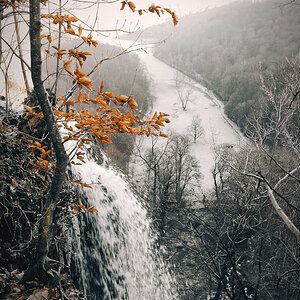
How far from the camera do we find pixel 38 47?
1.45 m

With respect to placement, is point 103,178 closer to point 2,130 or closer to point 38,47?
point 2,130

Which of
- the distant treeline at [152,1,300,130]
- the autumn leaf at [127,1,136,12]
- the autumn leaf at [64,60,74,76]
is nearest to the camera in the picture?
the autumn leaf at [64,60,74,76]

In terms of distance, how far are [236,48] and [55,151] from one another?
215 ft

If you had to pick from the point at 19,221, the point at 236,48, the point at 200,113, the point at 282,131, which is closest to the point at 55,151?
the point at 19,221

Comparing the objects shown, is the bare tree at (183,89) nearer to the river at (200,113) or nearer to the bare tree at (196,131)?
the river at (200,113)

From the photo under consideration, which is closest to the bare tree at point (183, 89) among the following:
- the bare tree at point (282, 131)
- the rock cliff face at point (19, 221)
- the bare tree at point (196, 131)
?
the bare tree at point (196, 131)

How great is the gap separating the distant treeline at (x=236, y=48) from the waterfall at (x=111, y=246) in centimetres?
2783

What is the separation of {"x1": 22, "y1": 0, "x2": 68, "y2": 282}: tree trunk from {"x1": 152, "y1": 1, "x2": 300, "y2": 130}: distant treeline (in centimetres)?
3103

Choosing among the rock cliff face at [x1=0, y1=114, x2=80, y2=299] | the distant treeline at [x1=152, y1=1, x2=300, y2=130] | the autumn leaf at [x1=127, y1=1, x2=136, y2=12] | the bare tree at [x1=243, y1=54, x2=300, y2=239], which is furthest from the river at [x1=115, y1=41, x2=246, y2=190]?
the autumn leaf at [x1=127, y1=1, x2=136, y2=12]

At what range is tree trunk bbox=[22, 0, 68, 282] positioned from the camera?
4.69ft

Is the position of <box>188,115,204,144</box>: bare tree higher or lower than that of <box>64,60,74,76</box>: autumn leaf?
lower

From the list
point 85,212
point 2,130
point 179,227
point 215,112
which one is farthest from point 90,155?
point 215,112

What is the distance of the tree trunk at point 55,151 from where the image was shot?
1430 millimetres

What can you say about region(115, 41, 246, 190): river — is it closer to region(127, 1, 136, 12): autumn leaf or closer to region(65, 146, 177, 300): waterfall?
region(65, 146, 177, 300): waterfall
